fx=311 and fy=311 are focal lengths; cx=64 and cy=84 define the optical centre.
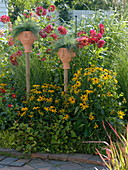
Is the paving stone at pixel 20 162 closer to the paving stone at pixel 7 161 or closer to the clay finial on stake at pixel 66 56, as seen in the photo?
the paving stone at pixel 7 161

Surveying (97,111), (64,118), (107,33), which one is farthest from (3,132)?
(107,33)

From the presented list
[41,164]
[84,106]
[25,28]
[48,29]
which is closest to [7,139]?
[41,164]

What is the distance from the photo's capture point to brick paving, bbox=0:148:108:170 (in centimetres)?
318

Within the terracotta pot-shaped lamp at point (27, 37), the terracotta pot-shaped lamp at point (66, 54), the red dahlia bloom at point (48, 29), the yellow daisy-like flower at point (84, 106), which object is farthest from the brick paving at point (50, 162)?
the red dahlia bloom at point (48, 29)

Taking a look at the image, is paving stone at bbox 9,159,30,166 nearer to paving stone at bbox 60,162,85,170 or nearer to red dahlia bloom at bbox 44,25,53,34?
paving stone at bbox 60,162,85,170

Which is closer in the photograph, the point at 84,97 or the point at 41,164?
the point at 41,164

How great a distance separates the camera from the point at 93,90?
365 cm

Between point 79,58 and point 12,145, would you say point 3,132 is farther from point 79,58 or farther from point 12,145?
point 79,58

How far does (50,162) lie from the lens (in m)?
3.31

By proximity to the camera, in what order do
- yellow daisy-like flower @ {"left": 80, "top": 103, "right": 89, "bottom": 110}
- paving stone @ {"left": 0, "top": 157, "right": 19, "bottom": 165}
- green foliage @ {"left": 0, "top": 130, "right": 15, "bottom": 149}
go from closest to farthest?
paving stone @ {"left": 0, "top": 157, "right": 19, "bottom": 165}, yellow daisy-like flower @ {"left": 80, "top": 103, "right": 89, "bottom": 110}, green foliage @ {"left": 0, "top": 130, "right": 15, "bottom": 149}

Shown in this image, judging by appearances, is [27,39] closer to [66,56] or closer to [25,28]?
[25,28]

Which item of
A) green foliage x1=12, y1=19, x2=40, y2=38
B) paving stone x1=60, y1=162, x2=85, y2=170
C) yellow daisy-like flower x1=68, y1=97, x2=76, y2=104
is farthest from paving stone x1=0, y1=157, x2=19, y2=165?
green foliage x1=12, y1=19, x2=40, y2=38

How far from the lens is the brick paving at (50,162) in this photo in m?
3.18

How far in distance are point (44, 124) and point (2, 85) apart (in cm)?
97
